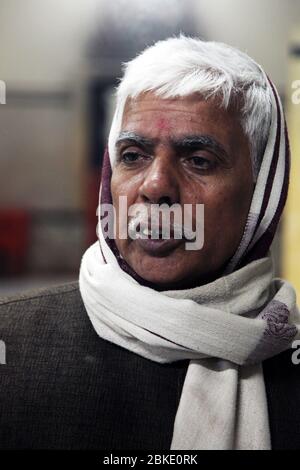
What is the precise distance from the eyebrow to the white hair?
6 centimetres

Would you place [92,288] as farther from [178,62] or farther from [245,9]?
[245,9]

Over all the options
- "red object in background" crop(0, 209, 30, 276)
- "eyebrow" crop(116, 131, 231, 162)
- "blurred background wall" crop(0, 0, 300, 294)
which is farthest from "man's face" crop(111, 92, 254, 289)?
"red object in background" crop(0, 209, 30, 276)

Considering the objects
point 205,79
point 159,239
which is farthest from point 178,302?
point 205,79

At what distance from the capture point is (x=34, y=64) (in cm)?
161

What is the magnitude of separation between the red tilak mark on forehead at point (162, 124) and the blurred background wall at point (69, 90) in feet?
0.91

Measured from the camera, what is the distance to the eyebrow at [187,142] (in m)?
0.94

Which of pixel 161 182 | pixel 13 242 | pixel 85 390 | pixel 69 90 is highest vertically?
pixel 161 182

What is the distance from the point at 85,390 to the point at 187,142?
41cm

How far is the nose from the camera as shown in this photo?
3.03ft

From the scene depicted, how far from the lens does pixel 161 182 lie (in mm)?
924

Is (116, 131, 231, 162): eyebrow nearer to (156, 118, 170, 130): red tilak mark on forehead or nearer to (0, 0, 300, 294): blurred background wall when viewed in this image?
(156, 118, 170, 130): red tilak mark on forehead

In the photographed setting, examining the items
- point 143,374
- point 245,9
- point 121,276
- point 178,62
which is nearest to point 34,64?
point 245,9

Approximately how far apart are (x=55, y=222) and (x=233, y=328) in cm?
96

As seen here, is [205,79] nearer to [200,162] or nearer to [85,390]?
[200,162]
